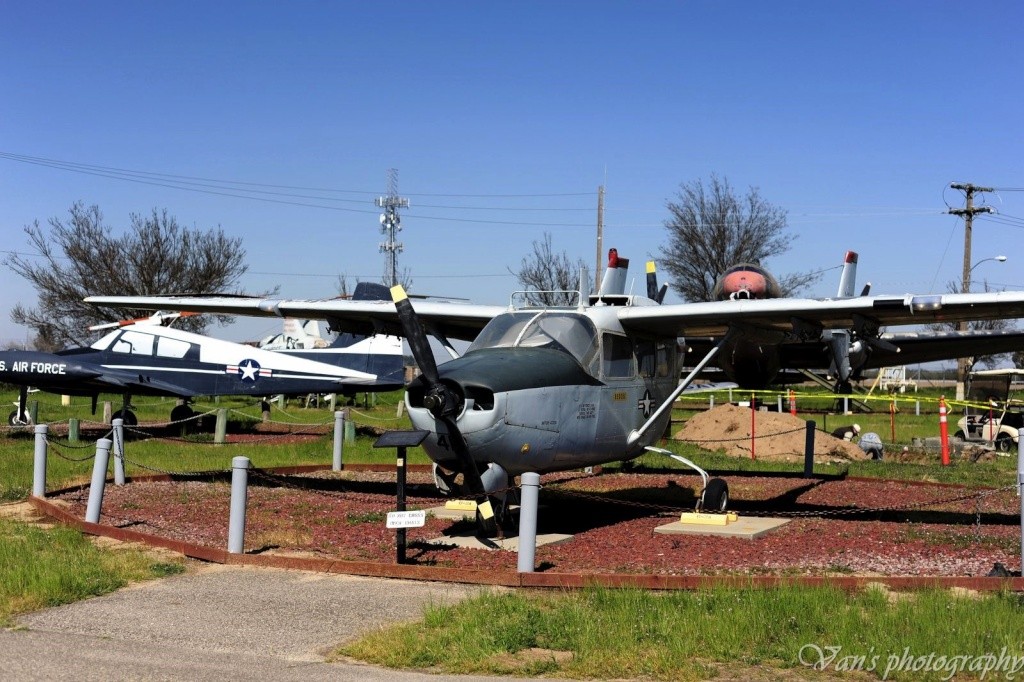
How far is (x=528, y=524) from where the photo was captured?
957 cm

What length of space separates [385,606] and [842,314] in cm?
722

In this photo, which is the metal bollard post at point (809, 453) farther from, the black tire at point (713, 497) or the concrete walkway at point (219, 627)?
the concrete walkway at point (219, 627)

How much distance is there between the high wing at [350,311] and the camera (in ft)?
50.4

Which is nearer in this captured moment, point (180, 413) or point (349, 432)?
point (349, 432)

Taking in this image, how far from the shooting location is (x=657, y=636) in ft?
23.3

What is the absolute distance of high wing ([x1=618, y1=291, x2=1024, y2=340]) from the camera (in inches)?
486

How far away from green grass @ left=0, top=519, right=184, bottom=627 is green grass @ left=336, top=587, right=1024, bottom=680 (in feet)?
9.67

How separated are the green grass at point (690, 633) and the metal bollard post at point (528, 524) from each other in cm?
126

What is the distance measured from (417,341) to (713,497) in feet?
15.2

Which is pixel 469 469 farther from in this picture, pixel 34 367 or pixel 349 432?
pixel 34 367

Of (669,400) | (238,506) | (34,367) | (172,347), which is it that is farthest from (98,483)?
(172,347)

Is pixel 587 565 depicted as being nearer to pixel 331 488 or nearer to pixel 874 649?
pixel 874 649

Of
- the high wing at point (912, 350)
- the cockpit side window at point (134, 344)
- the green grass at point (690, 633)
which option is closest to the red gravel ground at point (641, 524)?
the green grass at point (690, 633)

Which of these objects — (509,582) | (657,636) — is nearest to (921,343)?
(509,582)
